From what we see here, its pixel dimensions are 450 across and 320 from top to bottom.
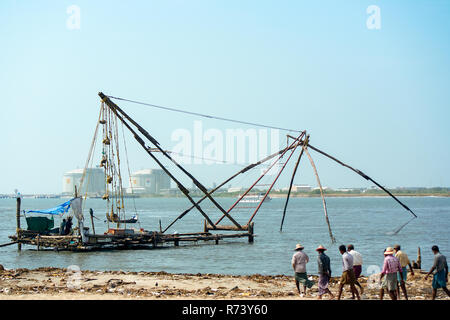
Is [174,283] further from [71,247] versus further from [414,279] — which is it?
[71,247]

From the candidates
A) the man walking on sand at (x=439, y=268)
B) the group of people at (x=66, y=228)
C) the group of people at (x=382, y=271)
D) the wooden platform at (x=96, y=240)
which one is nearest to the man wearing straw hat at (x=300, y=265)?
the group of people at (x=382, y=271)

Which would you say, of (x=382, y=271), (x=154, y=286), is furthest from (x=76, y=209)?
(x=382, y=271)

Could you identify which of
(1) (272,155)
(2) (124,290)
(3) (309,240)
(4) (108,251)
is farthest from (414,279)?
(3) (309,240)

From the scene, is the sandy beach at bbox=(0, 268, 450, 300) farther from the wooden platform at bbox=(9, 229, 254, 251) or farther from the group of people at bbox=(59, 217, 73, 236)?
the group of people at bbox=(59, 217, 73, 236)

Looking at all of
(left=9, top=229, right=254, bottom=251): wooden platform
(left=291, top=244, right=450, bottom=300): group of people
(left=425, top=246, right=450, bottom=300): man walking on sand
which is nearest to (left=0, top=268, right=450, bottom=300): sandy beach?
(left=291, top=244, right=450, bottom=300): group of people

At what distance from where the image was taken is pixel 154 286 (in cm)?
2006

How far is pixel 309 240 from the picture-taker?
4847 cm

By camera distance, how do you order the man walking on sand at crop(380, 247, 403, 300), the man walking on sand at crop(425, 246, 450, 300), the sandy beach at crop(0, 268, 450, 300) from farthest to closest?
the sandy beach at crop(0, 268, 450, 300)
the man walking on sand at crop(425, 246, 450, 300)
the man walking on sand at crop(380, 247, 403, 300)

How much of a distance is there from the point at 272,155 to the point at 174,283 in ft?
→ 81.3

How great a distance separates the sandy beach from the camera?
17281 millimetres

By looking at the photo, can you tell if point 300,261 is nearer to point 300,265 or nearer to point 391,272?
point 300,265

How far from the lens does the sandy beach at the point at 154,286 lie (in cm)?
1728

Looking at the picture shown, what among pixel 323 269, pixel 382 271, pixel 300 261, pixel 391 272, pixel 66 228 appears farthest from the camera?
pixel 66 228
